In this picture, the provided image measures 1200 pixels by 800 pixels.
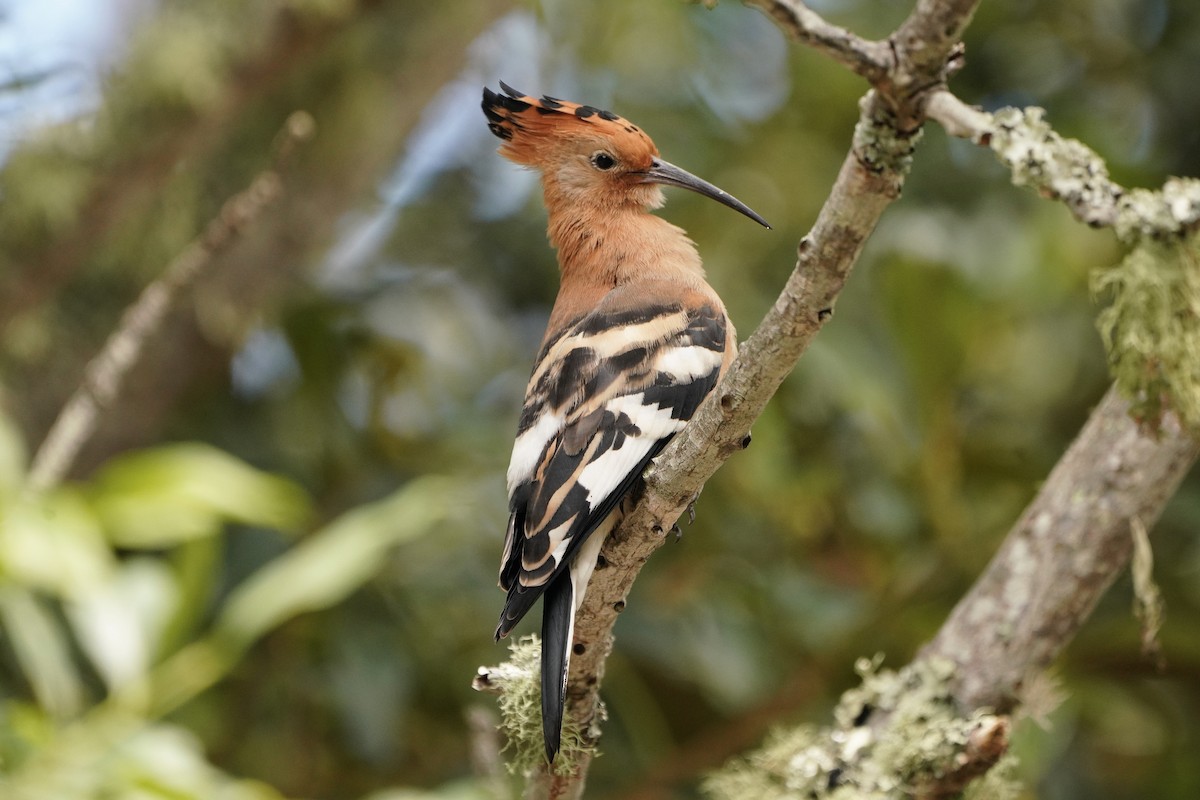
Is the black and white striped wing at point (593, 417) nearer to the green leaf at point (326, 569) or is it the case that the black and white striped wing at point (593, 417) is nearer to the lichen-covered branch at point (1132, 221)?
the green leaf at point (326, 569)

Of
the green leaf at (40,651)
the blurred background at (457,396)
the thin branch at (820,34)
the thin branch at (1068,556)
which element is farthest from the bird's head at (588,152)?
the thin branch at (820,34)

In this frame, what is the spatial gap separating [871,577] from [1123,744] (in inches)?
36.2

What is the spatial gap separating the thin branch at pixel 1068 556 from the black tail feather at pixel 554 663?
811 mm

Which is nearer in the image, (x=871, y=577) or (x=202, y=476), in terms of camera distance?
(x=202, y=476)

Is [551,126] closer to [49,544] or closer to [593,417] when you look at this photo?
[593,417]

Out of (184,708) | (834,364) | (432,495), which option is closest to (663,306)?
(432,495)

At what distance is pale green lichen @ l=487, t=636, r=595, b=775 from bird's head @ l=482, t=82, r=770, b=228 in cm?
98

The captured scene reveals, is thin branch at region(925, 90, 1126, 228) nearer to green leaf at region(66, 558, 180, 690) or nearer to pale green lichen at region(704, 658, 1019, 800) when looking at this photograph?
pale green lichen at region(704, 658, 1019, 800)

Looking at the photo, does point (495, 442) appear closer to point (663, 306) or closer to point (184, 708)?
point (184, 708)

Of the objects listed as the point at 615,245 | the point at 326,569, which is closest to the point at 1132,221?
the point at 615,245

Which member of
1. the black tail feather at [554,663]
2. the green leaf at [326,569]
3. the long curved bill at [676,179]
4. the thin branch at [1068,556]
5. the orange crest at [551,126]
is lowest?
the black tail feather at [554,663]

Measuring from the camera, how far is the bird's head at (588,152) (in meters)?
2.42

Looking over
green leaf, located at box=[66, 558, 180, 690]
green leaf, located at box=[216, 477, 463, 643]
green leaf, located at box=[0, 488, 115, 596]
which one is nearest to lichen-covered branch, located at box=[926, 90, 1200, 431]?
green leaf, located at box=[216, 477, 463, 643]

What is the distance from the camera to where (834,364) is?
298 cm
